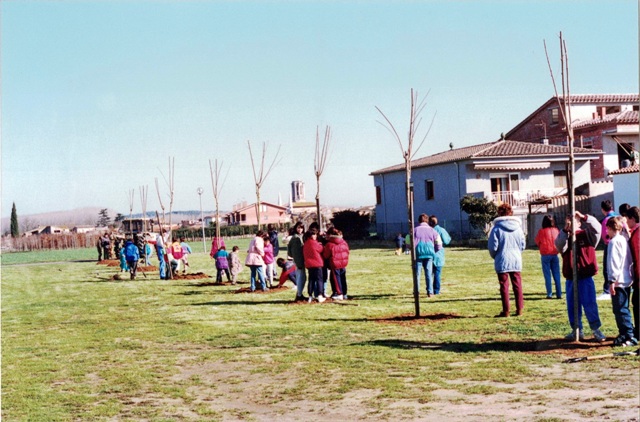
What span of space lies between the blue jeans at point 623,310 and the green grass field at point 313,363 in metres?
0.35

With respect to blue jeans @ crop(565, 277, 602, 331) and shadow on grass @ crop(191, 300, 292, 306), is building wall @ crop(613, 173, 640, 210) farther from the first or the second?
blue jeans @ crop(565, 277, 602, 331)

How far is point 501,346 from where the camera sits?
36.1 ft

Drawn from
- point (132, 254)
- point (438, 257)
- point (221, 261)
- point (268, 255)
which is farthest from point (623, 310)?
point (132, 254)

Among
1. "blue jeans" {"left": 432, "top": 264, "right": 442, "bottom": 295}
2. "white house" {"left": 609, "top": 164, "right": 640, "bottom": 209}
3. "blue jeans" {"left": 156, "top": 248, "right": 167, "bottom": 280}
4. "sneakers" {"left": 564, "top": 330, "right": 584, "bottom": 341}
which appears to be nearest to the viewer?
"sneakers" {"left": 564, "top": 330, "right": 584, "bottom": 341}

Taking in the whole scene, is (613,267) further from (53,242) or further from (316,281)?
(53,242)

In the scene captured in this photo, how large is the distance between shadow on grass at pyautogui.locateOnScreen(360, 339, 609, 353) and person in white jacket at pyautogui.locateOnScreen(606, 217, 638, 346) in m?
0.41

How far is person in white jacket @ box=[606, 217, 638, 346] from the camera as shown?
10031mm

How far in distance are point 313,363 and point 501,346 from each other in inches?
99.9

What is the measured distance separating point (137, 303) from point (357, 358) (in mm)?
11360

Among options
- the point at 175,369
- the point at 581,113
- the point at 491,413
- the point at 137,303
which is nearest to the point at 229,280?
the point at 137,303

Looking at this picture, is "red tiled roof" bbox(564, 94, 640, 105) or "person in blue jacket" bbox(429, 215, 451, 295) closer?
"person in blue jacket" bbox(429, 215, 451, 295)

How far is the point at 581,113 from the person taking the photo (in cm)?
6209

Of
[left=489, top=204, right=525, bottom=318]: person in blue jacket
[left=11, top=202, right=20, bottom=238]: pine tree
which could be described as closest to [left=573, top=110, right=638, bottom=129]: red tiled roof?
[left=489, top=204, right=525, bottom=318]: person in blue jacket

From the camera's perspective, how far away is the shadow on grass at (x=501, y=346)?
10586mm
